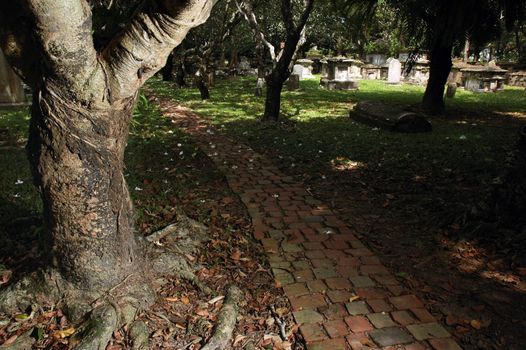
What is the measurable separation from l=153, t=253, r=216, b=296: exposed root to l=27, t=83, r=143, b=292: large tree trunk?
423 millimetres

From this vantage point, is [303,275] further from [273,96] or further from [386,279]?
[273,96]

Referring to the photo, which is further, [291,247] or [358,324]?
[291,247]

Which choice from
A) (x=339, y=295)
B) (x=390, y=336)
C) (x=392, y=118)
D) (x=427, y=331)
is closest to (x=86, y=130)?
(x=339, y=295)

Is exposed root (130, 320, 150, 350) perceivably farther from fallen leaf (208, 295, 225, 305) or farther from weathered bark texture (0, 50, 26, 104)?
weathered bark texture (0, 50, 26, 104)

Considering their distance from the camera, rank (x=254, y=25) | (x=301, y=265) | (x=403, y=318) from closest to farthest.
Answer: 1. (x=403, y=318)
2. (x=301, y=265)
3. (x=254, y=25)

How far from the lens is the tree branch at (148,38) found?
8.14ft

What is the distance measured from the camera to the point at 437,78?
12.2 meters

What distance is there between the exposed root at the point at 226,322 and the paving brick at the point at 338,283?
0.81m

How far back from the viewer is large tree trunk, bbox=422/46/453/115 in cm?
1221

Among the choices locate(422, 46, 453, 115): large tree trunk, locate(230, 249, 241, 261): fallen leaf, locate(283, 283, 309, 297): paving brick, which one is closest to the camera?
locate(283, 283, 309, 297): paving brick

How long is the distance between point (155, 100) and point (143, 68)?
13.7 metres

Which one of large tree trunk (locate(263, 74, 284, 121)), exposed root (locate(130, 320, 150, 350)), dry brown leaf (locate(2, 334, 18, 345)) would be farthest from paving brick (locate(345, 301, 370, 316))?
large tree trunk (locate(263, 74, 284, 121))

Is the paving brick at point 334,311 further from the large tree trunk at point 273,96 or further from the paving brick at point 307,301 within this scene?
the large tree trunk at point 273,96

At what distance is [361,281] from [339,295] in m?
0.33
